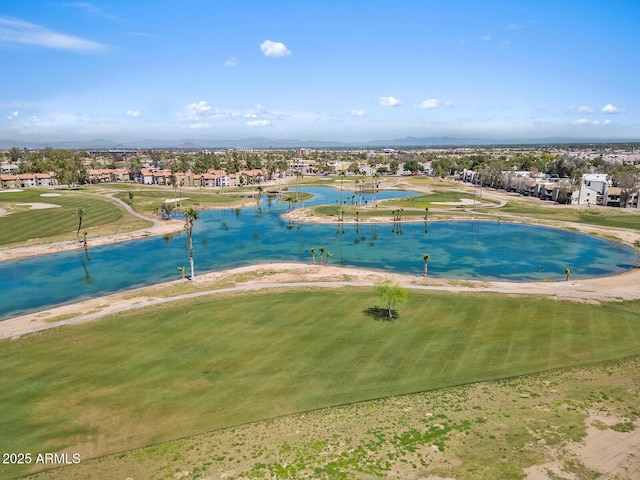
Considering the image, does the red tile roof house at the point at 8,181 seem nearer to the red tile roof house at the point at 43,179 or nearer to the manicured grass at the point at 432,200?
the red tile roof house at the point at 43,179

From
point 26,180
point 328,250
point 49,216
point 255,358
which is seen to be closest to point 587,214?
point 328,250

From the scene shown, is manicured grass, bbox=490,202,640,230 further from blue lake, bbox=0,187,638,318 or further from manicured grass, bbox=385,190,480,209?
manicured grass, bbox=385,190,480,209

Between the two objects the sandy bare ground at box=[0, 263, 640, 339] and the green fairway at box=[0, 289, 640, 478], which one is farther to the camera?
the sandy bare ground at box=[0, 263, 640, 339]

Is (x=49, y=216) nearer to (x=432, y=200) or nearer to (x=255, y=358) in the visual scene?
(x=255, y=358)

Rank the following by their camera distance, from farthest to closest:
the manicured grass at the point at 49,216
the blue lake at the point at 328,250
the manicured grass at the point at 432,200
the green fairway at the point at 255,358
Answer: the manicured grass at the point at 432,200
the manicured grass at the point at 49,216
the blue lake at the point at 328,250
the green fairway at the point at 255,358

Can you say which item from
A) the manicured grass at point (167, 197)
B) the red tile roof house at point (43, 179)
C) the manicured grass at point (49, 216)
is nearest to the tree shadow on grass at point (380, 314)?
the manicured grass at point (49, 216)

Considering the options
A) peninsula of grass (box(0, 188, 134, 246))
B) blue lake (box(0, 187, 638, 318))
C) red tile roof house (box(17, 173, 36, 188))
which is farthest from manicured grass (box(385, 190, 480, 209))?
red tile roof house (box(17, 173, 36, 188))

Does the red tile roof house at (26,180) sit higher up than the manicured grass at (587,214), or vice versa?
the red tile roof house at (26,180)

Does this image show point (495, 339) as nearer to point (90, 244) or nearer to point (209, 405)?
point (209, 405)

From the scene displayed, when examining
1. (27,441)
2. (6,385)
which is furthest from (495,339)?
(6,385)
